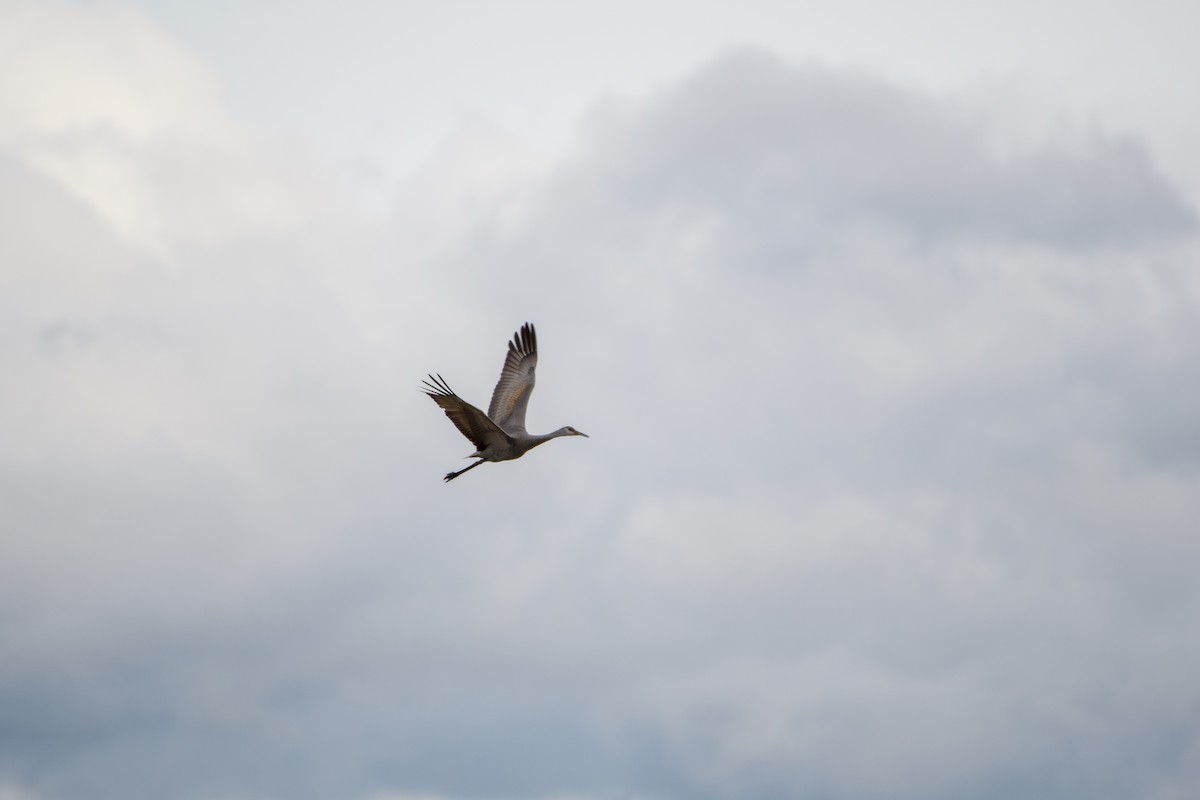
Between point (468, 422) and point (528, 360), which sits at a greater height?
point (528, 360)

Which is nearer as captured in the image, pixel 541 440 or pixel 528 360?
pixel 541 440

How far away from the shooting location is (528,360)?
59.1 metres

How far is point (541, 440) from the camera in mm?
53625

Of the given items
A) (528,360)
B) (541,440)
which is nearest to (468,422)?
(541,440)

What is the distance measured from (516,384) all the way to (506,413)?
69.3 inches

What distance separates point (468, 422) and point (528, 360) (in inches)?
330

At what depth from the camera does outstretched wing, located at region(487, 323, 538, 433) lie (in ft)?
184

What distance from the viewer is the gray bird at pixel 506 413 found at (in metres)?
49.7

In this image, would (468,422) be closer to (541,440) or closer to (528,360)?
(541,440)

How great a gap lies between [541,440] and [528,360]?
20.8 ft

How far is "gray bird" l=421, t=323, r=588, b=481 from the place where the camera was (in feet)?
163

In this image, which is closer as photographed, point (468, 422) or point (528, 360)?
point (468, 422)

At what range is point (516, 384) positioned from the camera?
57844mm

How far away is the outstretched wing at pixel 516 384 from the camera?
184 ft
